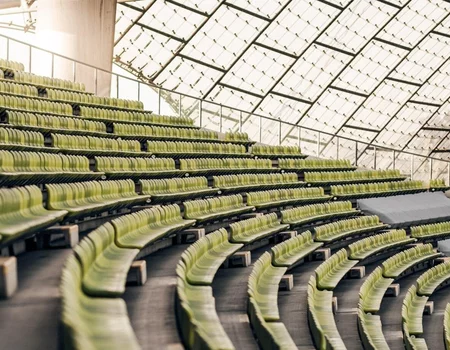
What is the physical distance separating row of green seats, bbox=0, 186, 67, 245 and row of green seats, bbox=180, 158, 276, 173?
264 inches

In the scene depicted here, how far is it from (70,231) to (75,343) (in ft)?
11.0

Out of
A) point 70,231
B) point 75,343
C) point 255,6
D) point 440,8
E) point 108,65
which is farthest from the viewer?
point 440,8

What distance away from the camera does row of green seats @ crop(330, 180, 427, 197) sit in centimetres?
1606

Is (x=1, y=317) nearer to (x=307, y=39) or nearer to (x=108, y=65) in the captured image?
(x=108, y=65)

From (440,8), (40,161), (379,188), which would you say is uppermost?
(440,8)

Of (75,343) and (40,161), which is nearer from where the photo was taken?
(75,343)

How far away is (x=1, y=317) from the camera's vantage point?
3693mm

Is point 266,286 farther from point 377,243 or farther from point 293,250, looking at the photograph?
point 377,243

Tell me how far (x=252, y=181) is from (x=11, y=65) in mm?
4090

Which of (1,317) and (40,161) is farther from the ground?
(40,161)

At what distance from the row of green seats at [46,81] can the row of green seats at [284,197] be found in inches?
142

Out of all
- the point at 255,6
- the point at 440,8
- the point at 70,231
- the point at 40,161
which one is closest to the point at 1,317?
the point at 70,231

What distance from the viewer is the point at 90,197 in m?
7.64

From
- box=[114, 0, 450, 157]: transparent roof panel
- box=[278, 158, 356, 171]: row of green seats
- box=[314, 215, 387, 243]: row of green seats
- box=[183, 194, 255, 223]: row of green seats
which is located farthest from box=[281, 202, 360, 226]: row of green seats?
box=[114, 0, 450, 157]: transparent roof panel
